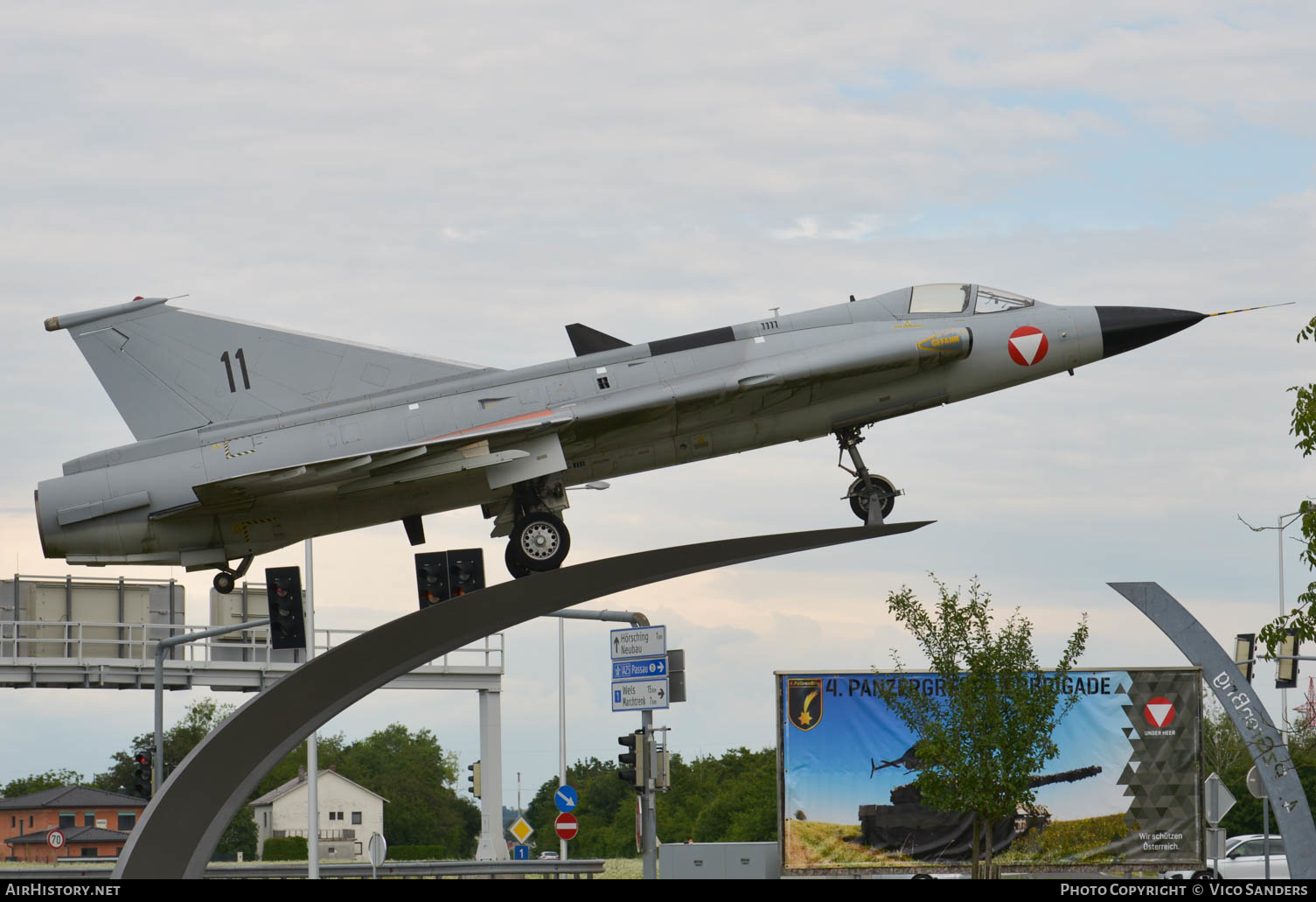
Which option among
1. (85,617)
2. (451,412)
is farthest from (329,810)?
(451,412)

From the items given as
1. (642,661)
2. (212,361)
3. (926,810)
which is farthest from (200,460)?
(926,810)

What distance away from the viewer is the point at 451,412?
1869 centimetres

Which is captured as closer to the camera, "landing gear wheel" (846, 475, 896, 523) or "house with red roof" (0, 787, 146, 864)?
"landing gear wheel" (846, 475, 896, 523)

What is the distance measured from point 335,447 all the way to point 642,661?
6654 millimetres

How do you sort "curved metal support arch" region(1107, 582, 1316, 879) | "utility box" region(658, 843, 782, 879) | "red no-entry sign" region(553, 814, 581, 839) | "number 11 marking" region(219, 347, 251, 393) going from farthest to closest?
"red no-entry sign" region(553, 814, 581, 839) → "utility box" region(658, 843, 782, 879) → "curved metal support arch" region(1107, 582, 1316, 879) → "number 11 marking" region(219, 347, 251, 393)

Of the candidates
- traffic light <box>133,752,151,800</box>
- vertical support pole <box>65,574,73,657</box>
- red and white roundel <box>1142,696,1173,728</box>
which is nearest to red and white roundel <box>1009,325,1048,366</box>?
red and white roundel <box>1142,696,1173,728</box>

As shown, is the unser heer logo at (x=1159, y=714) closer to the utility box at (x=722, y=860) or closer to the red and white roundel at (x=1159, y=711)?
the red and white roundel at (x=1159, y=711)

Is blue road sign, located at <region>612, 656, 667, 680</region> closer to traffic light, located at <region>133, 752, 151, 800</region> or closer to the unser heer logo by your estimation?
the unser heer logo

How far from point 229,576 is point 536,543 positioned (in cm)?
421

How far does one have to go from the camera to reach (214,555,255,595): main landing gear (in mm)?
18719

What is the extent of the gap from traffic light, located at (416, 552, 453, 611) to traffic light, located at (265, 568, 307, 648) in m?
2.06

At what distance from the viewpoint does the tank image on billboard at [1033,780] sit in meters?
32.9

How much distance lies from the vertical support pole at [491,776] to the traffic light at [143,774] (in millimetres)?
7908

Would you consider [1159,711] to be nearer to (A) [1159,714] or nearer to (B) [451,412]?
(A) [1159,714]
